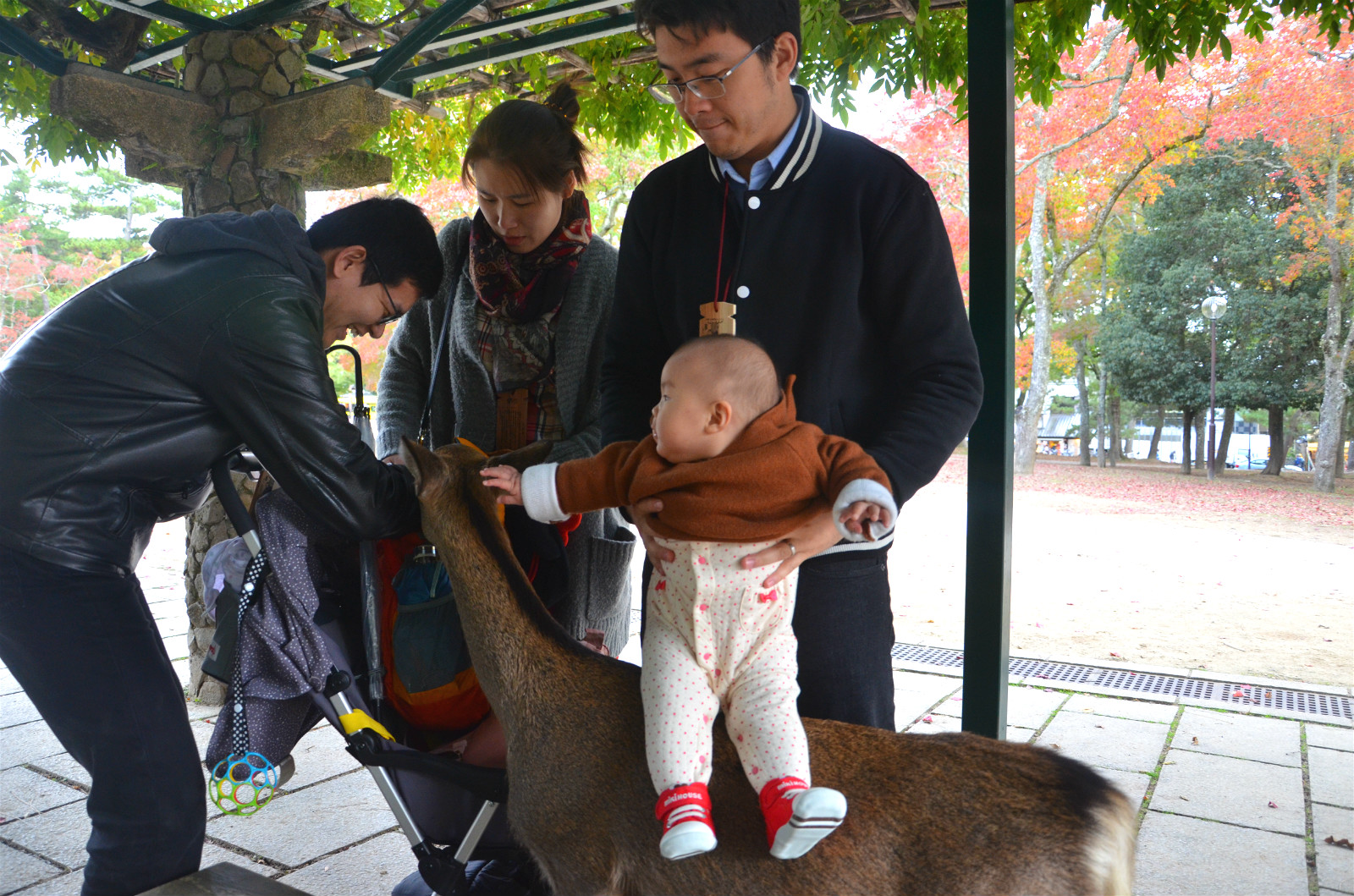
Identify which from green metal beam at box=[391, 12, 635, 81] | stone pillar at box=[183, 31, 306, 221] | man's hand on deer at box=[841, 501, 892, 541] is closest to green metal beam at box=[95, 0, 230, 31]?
stone pillar at box=[183, 31, 306, 221]

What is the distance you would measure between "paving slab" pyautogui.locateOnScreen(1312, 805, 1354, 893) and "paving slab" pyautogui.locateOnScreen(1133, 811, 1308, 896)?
6cm

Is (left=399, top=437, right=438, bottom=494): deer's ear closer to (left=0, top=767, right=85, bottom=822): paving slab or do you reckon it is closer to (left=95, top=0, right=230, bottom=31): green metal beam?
(left=0, top=767, right=85, bottom=822): paving slab

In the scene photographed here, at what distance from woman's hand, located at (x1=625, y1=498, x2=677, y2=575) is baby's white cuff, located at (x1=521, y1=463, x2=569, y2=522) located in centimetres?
17

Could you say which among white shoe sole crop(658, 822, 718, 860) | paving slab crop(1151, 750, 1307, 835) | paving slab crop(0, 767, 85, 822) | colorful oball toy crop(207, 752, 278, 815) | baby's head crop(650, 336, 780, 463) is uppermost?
baby's head crop(650, 336, 780, 463)

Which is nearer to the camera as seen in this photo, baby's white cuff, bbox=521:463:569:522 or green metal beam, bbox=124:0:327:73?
baby's white cuff, bbox=521:463:569:522

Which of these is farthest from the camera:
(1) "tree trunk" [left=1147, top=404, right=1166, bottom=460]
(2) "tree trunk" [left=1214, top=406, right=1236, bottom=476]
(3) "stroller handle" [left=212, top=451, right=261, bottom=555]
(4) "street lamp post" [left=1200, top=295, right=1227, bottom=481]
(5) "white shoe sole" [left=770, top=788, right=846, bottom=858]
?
(1) "tree trunk" [left=1147, top=404, right=1166, bottom=460]

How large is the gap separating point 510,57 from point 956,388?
424 centimetres

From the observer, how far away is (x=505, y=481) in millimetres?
2033

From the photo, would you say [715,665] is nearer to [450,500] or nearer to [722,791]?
[722,791]

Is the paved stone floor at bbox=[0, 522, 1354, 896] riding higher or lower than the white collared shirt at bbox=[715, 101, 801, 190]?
lower

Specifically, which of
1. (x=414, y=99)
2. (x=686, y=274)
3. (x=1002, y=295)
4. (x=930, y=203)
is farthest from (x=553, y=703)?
(x=414, y=99)

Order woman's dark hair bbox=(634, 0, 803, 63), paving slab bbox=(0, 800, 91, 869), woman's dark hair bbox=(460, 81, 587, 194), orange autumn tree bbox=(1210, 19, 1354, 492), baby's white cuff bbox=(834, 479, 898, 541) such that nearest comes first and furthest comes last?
baby's white cuff bbox=(834, 479, 898, 541), woman's dark hair bbox=(634, 0, 803, 63), woman's dark hair bbox=(460, 81, 587, 194), paving slab bbox=(0, 800, 91, 869), orange autumn tree bbox=(1210, 19, 1354, 492)

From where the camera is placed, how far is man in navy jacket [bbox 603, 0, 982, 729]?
1.93 m

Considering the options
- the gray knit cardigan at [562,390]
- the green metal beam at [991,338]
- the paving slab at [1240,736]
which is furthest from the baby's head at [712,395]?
the paving slab at [1240,736]
